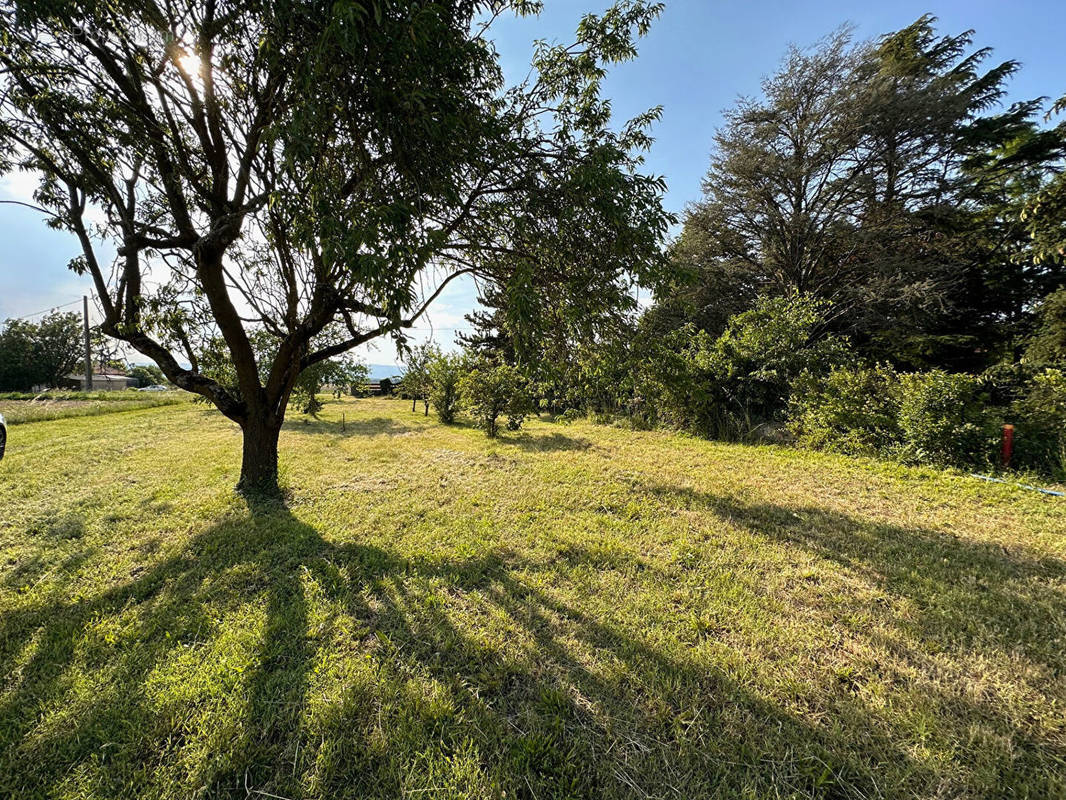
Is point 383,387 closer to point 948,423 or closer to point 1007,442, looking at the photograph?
point 948,423

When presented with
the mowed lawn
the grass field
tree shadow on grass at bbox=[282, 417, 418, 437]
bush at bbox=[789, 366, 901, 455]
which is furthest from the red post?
the grass field

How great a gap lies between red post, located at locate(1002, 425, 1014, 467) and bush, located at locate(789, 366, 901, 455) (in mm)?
1036

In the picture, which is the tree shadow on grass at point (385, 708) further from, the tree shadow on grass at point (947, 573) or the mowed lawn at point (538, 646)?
the tree shadow on grass at point (947, 573)

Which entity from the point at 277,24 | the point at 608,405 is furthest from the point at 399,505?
the point at 608,405

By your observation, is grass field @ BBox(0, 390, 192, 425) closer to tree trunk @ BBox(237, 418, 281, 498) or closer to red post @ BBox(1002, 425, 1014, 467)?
tree trunk @ BBox(237, 418, 281, 498)

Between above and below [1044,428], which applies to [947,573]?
below

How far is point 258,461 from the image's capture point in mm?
4824

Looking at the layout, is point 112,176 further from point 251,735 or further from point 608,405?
point 608,405

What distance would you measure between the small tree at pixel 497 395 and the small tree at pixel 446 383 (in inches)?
64.4

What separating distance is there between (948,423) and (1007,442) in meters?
0.57

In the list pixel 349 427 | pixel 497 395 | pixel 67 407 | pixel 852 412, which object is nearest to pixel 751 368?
pixel 852 412

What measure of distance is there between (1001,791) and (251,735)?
2965 mm

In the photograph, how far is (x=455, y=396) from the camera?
1234 centimetres

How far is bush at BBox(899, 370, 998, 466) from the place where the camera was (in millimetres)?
5086
